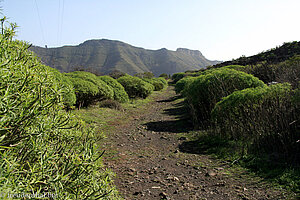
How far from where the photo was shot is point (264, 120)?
14.1 ft

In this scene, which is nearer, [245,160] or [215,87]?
[245,160]

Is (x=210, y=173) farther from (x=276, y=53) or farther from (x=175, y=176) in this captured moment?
(x=276, y=53)

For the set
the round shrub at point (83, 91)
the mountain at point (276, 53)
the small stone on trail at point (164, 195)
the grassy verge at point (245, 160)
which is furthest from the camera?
→ the mountain at point (276, 53)

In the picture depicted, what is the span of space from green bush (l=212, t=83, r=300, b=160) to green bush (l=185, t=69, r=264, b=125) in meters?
1.39

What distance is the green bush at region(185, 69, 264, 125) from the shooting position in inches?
274

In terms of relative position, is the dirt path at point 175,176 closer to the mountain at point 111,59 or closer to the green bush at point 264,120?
the green bush at point 264,120

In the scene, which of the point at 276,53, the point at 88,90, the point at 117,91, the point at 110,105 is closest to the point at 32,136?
the point at 88,90

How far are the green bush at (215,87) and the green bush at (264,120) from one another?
4.56ft

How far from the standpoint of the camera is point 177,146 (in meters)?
5.55

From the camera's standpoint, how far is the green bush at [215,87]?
6.96 metres

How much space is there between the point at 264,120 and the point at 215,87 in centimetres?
317

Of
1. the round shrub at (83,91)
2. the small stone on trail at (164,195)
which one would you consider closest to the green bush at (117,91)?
the round shrub at (83,91)

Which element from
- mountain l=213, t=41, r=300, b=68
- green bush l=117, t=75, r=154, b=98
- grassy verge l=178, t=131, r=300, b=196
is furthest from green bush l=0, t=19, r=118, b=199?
mountain l=213, t=41, r=300, b=68

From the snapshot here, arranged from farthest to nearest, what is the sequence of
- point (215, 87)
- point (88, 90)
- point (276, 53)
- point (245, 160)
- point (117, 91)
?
1. point (276, 53)
2. point (117, 91)
3. point (88, 90)
4. point (215, 87)
5. point (245, 160)
